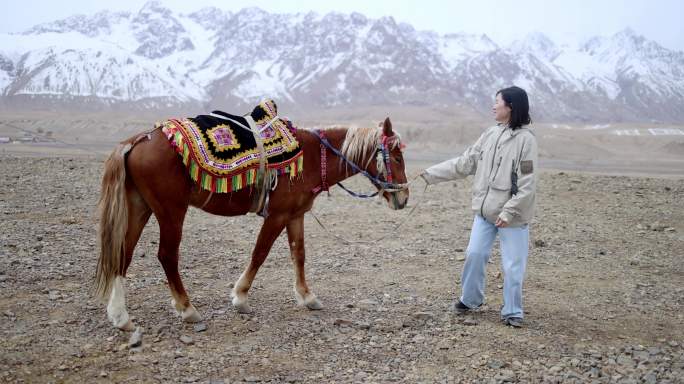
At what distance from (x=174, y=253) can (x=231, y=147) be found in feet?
3.34

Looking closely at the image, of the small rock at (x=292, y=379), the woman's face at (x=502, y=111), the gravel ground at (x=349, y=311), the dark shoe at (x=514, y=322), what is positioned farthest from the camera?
the dark shoe at (x=514, y=322)

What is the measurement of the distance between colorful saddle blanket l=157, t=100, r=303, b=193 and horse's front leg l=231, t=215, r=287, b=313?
40cm

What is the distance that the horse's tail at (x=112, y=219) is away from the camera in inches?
179

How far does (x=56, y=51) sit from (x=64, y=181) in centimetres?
12808

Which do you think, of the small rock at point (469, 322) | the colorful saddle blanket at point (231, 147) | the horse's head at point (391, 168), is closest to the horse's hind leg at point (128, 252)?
the colorful saddle blanket at point (231, 147)

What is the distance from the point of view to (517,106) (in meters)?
4.66

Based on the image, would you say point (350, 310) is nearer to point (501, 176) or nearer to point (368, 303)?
point (368, 303)

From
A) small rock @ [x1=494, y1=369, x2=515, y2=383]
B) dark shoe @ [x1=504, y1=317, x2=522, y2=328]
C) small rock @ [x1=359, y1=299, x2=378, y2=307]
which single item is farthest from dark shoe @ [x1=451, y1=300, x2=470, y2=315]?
small rock @ [x1=494, y1=369, x2=515, y2=383]

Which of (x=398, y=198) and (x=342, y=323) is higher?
(x=398, y=198)

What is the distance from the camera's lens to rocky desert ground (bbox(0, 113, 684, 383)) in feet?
13.3

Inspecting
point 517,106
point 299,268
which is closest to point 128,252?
point 299,268

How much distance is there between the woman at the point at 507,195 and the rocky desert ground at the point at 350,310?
0.41 metres

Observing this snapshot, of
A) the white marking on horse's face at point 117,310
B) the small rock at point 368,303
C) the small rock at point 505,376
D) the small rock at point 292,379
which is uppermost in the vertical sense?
the white marking on horse's face at point 117,310

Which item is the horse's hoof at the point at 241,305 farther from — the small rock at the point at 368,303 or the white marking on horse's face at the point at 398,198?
the white marking on horse's face at the point at 398,198
